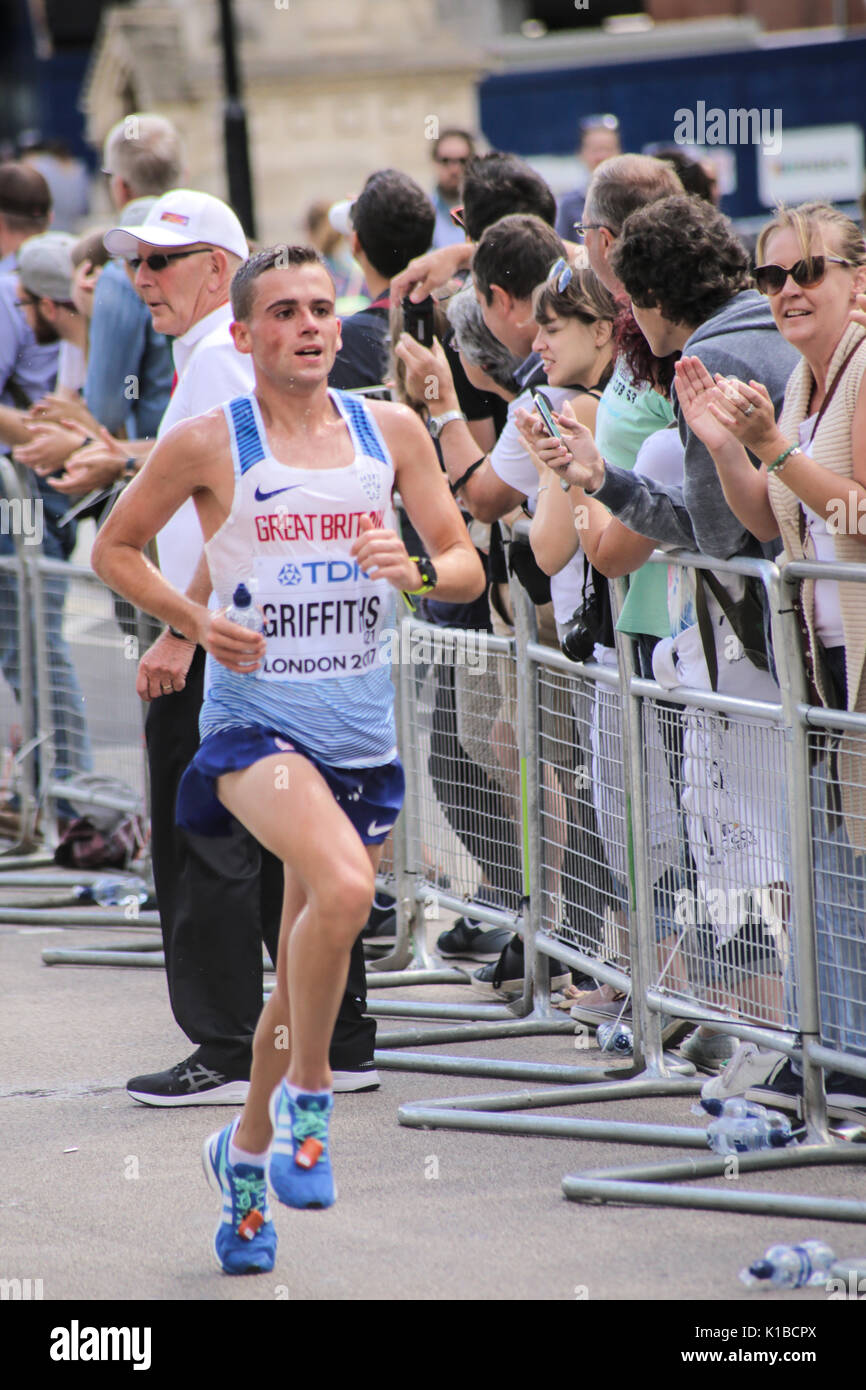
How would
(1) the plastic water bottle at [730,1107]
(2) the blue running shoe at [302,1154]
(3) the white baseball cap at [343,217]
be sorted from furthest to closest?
(3) the white baseball cap at [343,217] → (1) the plastic water bottle at [730,1107] → (2) the blue running shoe at [302,1154]

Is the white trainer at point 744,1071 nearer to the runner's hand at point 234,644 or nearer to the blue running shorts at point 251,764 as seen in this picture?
the blue running shorts at point 251,764

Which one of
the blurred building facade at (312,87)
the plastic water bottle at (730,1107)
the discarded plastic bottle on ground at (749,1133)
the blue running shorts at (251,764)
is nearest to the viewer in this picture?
the blue running shorts at (251,764)

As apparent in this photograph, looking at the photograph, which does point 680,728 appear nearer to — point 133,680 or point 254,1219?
point 254,1219

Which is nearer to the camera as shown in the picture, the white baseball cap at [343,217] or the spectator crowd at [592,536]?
the spectator crowd at [592,536]

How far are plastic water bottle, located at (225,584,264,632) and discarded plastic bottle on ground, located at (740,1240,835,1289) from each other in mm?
1660

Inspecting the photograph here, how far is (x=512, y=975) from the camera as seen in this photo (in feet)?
21.3

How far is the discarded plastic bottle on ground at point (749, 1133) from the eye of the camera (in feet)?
15.7

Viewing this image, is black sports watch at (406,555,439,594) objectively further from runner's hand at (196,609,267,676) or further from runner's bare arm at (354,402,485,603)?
runner's hand at (196,609,267,676)

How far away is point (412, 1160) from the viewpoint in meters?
4.92

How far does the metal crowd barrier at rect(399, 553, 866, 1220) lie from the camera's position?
15.0 feet

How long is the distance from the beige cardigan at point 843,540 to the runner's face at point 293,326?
1.10 metres

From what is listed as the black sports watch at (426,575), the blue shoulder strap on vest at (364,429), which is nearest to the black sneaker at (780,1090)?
the black sports watch at (426,575)

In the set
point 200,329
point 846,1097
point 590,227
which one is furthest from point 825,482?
point 200,329

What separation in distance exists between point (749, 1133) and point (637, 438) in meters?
1.88
